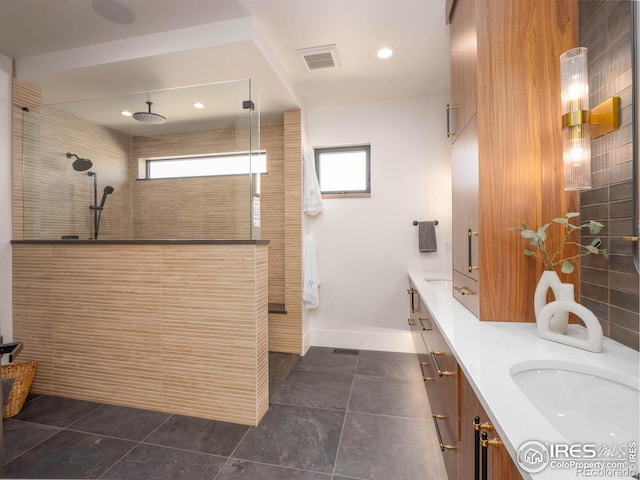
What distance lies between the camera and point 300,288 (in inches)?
118

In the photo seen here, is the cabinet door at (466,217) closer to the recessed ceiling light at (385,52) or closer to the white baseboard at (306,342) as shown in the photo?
the recessed ceiling light at (385,52)

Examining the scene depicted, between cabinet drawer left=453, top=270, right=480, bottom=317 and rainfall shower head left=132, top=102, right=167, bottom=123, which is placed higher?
rainfall shower head left=132, top=102, right=167, bottom=123

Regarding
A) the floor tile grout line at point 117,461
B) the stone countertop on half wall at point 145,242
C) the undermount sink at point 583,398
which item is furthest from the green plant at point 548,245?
the floor tile grout line at point 117,461

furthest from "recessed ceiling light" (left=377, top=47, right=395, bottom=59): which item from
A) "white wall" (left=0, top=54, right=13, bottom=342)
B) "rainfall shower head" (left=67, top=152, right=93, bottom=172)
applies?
"white wall" (left=0, top=54, right=13, bottom=342)

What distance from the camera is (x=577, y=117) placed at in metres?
1.06

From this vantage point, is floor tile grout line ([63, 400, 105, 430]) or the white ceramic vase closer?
the white ceramic vase

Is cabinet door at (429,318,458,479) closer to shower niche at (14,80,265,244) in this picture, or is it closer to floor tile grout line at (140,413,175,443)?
shower niche at (14,80,265,244)

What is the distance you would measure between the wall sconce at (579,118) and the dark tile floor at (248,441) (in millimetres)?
1515

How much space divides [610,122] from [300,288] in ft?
8.17

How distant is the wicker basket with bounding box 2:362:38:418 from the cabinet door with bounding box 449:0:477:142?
3.18m

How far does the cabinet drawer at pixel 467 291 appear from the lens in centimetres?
138

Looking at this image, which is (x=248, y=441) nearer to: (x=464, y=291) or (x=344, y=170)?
(x=464, y=291)

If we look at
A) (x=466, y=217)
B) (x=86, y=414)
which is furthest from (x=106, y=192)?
(x=466, y=217)

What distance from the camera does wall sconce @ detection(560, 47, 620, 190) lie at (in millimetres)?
1061
